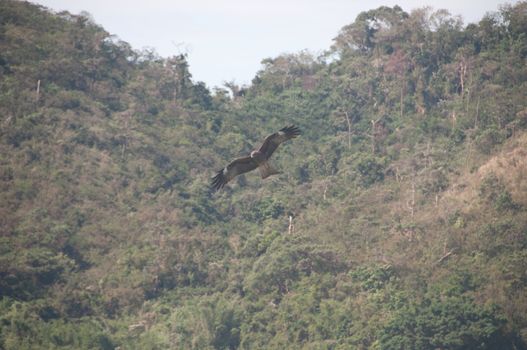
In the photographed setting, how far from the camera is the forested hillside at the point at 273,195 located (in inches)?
1272

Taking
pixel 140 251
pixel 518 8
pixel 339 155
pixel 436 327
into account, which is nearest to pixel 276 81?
pixel 339 155

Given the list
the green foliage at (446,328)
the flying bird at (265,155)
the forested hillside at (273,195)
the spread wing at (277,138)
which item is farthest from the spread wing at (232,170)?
the green foliage at (446,328)

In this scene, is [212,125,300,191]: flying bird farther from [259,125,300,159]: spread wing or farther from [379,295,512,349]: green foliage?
[379,295,512,349]: green foliage

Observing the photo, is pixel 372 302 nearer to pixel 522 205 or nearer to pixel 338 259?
pixel 338 259

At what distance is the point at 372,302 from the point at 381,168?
373 inches

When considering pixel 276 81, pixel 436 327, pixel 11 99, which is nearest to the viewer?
pixel 436 327

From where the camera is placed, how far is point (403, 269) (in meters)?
33.9

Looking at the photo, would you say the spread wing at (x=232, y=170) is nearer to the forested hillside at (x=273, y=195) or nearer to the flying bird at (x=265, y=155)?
the flying bird at (x=265, y=155)

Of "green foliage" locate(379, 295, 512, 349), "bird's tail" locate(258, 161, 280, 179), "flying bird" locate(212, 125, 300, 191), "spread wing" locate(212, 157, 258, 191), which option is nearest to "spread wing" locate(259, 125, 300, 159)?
"flying bird" locate(212, 125, 300, 191)

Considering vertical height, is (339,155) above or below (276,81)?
below

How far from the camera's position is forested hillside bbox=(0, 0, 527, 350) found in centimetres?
3231

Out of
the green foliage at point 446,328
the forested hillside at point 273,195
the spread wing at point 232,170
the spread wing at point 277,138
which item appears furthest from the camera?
the forested hillside at point 273,195

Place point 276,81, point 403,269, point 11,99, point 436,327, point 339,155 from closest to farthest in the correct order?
point 436,327 → point 403,269 → point 11,99 → point 339,155 → point 276,81

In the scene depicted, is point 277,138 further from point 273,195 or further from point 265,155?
point 273,195
